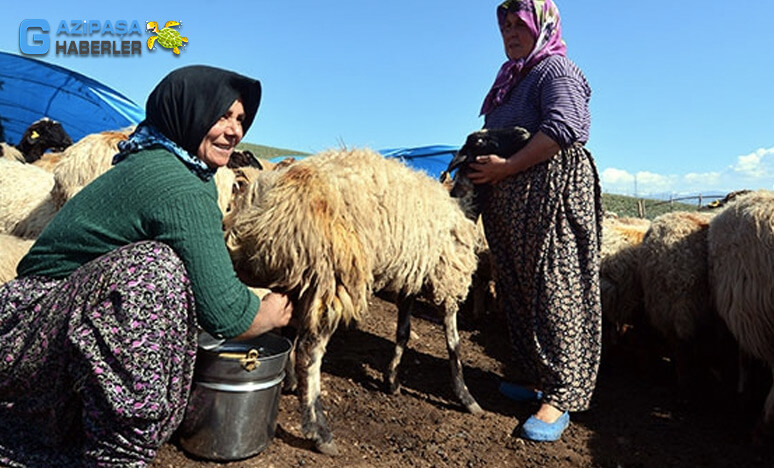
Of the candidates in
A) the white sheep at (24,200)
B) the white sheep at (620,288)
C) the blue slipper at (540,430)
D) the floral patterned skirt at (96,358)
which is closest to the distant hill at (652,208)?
the white sheep at (620,288)

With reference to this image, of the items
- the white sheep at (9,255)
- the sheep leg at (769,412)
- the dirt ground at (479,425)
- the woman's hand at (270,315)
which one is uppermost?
the woman's hand at (270,315)

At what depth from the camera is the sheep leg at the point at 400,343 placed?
381 centimetres

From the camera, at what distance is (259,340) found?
2998 mm

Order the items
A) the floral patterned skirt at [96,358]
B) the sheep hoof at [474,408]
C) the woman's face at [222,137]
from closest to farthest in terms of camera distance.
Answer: the floral patterned skirt at [96,358] → the woman's face at [222,137] → the sheep hoof at [474,408]

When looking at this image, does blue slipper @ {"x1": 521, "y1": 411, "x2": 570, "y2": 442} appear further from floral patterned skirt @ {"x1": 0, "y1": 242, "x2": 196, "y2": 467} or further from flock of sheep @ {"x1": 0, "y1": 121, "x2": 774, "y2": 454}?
floral patterned skirt @ {"x1": 0, "y1": 242, "x2": 196, "y2": 467}

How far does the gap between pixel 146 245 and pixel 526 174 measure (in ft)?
7.54

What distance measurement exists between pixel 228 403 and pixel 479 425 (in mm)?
1703

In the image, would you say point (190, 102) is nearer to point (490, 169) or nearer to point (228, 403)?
point (228, 403)

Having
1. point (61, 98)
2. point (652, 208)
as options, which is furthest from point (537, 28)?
point (652, 208)

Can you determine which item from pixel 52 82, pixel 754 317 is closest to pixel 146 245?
pixel 754 317

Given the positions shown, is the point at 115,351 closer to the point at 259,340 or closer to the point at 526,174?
the point at 259,340

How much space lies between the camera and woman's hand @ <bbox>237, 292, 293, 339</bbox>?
229 centimetres

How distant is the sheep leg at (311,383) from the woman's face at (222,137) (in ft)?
3.20

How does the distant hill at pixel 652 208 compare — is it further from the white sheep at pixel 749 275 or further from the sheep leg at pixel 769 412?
the sheep leg at pixel 769 412
